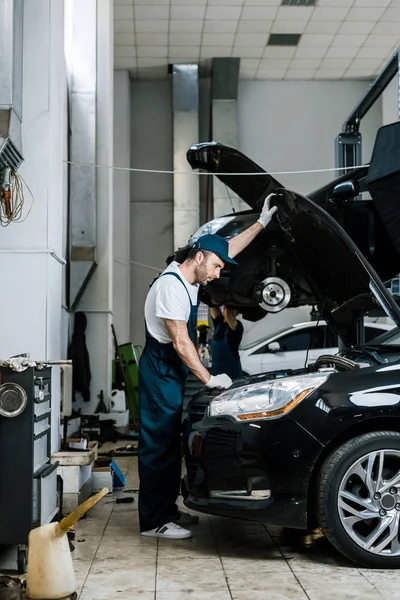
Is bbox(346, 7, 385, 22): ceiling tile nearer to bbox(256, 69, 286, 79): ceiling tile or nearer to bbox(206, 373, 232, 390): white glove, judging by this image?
bbox(256, 69, 286, 79): ceiling tile

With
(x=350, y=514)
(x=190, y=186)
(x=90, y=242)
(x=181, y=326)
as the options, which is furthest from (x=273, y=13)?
(x=350, y=514)

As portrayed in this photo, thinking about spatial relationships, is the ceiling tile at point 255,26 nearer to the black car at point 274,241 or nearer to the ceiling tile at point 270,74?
the ceiling tile at point 270,74

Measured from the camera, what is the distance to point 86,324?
10773mm

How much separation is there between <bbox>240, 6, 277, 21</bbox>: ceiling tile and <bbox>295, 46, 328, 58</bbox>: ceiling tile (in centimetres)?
148

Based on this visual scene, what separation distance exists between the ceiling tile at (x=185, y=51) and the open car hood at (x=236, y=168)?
26.5 feet

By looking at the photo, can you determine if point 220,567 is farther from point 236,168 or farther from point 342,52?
point 342,52

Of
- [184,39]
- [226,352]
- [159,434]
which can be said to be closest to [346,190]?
[226,352]

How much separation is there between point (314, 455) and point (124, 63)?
13.4 metres

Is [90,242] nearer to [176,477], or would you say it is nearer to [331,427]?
[176,477]

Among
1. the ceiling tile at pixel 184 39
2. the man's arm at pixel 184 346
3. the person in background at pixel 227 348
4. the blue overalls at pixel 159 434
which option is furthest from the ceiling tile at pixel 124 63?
the man's arm at pixel 184 346

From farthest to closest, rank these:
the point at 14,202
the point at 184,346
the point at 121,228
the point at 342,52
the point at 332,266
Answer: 1. the point at 121,228
2. the point at 342,52
3. the point at 332,266
4. the point at 14,202
5. the point at 184,346

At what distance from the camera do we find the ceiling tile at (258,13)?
44.1 feet

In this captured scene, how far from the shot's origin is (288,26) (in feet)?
46.3

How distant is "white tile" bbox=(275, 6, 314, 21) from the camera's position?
13438mm
